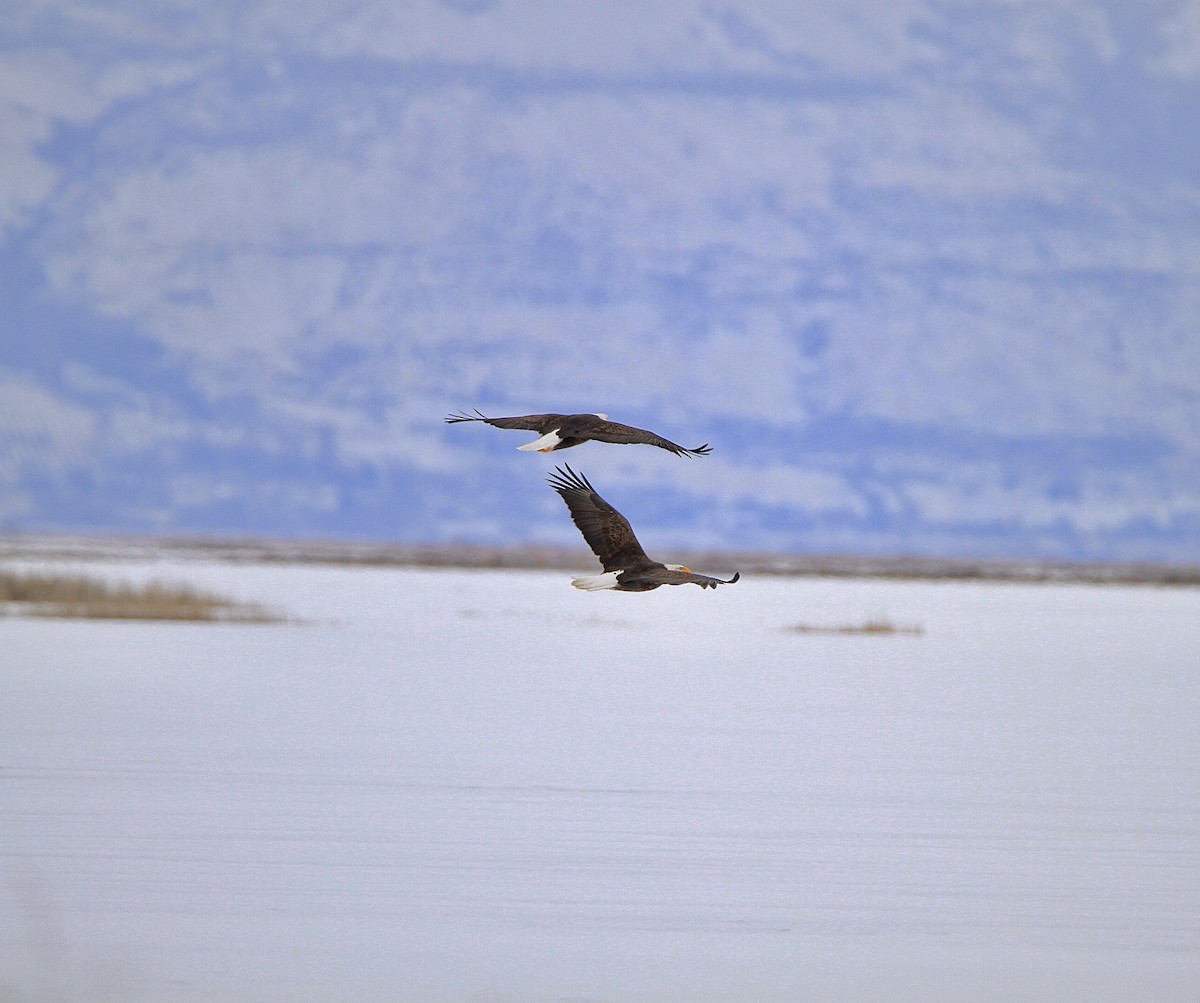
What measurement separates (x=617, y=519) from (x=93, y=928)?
3610 millimetres

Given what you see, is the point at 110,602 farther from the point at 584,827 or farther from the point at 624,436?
the point at 624,436

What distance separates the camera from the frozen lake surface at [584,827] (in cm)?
940

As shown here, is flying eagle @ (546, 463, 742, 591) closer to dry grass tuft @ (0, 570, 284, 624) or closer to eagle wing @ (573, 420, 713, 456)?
eagle wing @ (573, 420, 713, 456)

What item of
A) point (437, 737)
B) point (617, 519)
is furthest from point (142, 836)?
point (437, 737)

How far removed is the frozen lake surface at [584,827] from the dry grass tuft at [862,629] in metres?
4.97

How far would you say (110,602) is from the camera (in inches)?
1212

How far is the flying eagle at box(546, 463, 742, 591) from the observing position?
10.1m

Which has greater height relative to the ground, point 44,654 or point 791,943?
point 44,654

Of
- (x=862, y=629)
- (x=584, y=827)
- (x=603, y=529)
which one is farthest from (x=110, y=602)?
(x=603, y=529)

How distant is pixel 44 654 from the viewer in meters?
24.1

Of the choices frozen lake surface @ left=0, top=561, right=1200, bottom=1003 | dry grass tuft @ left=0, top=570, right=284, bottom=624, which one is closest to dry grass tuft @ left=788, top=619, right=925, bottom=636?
frozen lake surface @ left=0, top=561, right=1200, bottom=1003

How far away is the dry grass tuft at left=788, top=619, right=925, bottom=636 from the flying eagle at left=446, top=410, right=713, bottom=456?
2181 centimetres

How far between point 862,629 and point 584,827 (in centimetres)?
1915

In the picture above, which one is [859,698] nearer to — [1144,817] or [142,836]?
[1144,817]
